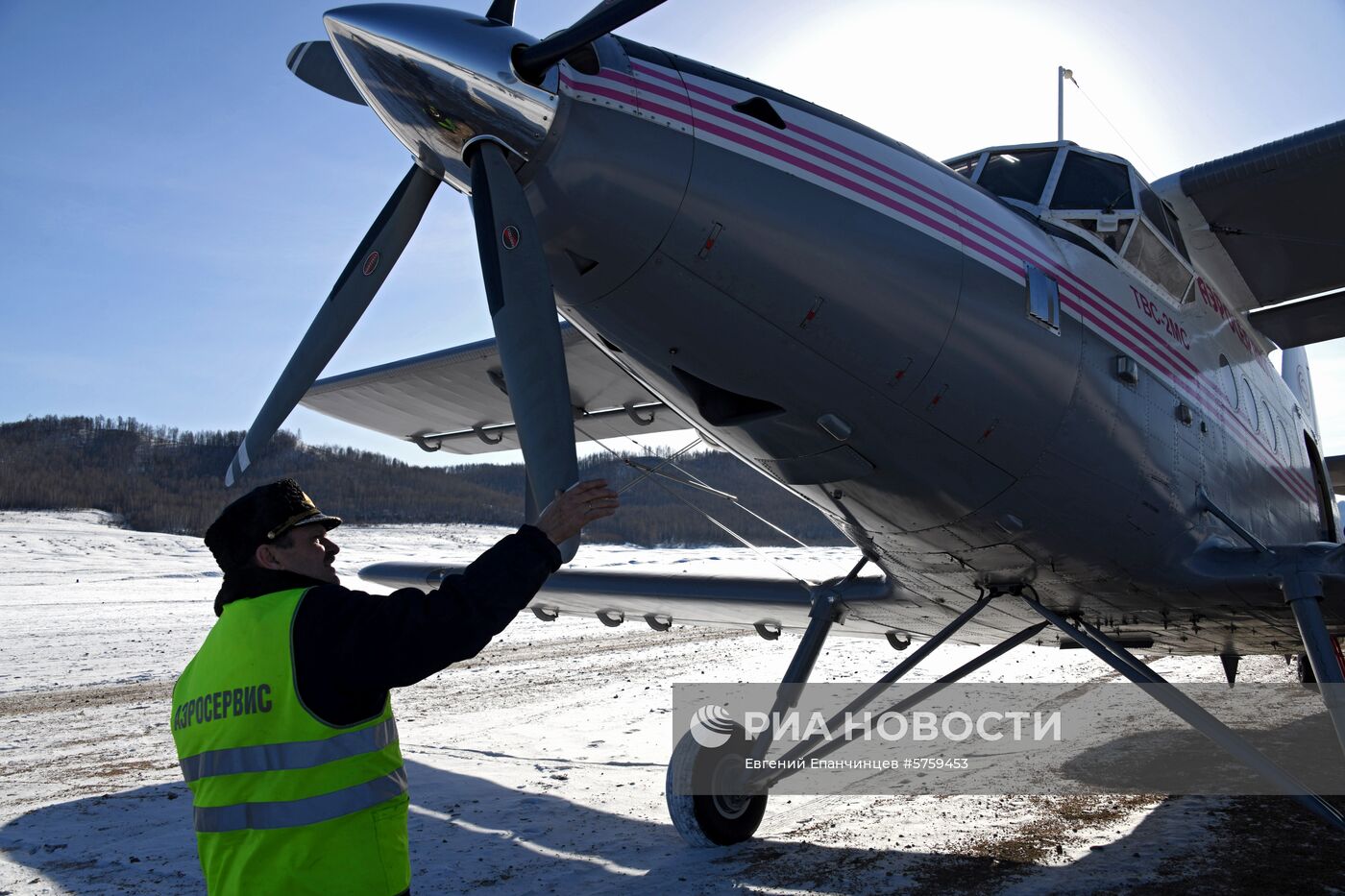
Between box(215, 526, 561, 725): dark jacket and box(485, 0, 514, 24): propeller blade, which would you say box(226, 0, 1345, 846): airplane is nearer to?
box(485, 0, 514, 24): propeller blade

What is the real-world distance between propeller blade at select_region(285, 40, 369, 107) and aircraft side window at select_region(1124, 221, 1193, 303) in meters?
4.13

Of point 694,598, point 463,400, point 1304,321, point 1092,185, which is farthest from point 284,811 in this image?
point 1304,321

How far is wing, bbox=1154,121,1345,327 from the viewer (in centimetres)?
539

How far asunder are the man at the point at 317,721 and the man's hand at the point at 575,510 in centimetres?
12

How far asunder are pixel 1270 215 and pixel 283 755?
6.38 metres

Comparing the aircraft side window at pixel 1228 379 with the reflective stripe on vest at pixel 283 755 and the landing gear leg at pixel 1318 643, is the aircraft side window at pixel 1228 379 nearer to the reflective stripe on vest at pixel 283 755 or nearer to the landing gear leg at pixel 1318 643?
the landing gear leg at pixel 1318 643

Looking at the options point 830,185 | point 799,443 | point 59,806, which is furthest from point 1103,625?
point 59,806

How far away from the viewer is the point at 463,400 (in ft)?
28.6

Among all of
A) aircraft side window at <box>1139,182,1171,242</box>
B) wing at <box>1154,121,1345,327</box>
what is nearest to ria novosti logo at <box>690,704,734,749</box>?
aircraft side window at <box>1139,182,1171,242</box>

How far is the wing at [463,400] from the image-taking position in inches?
311

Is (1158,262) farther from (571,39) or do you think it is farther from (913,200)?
(571,39)

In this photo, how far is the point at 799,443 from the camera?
152 inches

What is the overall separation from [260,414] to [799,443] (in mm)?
2448

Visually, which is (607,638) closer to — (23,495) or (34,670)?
(34,670)
